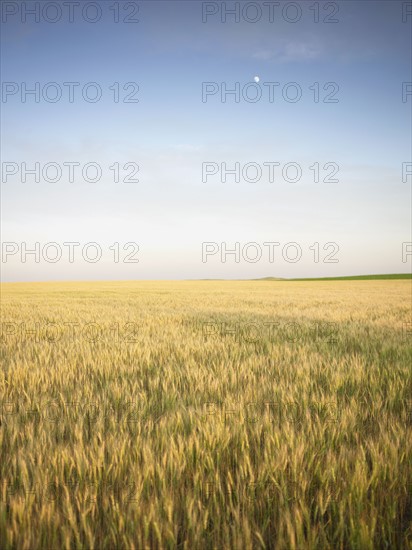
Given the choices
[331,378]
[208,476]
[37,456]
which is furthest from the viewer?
[331,378]

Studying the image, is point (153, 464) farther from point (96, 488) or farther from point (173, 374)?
point (173, 374)

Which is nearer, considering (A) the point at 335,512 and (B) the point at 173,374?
(A) the point at 335,512

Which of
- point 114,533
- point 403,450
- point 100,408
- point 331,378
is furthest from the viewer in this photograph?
point 331,378

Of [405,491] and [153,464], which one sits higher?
[153,464]

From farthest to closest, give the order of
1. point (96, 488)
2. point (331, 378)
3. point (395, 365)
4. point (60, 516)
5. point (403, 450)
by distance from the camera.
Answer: point (395, 365), point (331, 378), point (403, 450), point (96, 488), point (60, 516)

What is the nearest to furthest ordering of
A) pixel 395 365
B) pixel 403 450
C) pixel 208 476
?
pixel 208 476, pixel 403 450, pixel 395 365

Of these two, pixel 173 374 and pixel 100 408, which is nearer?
pixel 100 408

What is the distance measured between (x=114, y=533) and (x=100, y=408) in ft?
4.18

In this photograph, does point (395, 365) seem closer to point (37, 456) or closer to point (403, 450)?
point (403, 450)

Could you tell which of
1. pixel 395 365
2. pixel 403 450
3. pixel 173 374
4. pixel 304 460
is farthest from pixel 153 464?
pixel 395 365

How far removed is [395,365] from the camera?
3.71 metres

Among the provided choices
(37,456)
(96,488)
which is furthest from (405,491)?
(37,456)

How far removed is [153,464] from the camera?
1515 mm

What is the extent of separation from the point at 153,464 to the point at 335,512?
865mm
